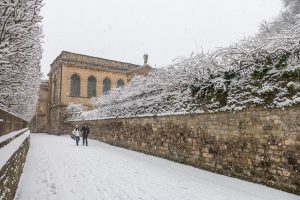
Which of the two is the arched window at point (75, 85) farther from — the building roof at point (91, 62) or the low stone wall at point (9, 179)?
the low stone wall at point (9, 179)

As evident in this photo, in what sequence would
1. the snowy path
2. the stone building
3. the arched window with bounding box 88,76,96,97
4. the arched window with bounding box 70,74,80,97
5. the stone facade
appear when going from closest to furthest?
the snowy path, the stone building, the arched window with bounding box 70,74,80,97, the arched window with bounding box 88,76,96,97, the stone facade

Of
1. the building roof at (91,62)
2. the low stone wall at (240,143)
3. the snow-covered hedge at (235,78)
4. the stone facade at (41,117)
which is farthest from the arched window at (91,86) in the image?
the low stone wall at (240,143)

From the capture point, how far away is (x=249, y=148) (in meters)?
7.14

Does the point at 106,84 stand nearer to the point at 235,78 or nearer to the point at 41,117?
the point at 41,117

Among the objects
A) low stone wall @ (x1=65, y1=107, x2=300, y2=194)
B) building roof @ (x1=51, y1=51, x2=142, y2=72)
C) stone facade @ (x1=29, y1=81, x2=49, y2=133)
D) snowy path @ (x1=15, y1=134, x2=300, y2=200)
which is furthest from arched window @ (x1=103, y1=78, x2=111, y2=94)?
snowy path @ (x1=15, y1=134, x2=300, y2=200)

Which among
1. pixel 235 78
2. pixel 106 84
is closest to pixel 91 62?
pixel 106 84

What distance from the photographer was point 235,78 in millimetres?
8484

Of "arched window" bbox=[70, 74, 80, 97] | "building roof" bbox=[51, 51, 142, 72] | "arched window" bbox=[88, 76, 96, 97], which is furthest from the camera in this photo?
"arched window" bbox=[88, 76, 96, 97]

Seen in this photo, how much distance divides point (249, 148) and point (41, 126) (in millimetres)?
43429

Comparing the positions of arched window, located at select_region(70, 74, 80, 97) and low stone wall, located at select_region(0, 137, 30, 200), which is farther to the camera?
arched window, located at select_region(70, 74, 80, 97)

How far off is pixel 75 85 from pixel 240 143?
3141cm

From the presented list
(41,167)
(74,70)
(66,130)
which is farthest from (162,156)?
(74,70)

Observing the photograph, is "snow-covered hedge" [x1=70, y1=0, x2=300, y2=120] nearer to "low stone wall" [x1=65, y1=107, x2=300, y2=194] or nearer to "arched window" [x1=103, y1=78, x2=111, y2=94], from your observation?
"low stone wall" [x1=65, y1=107, x2=300, y2=194]

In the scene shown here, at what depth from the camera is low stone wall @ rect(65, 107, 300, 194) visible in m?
6.09
